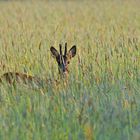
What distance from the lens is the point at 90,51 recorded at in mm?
7566

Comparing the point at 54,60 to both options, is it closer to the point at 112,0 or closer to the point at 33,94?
the point at 33,94

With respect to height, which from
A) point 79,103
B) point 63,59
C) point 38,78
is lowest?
point 79,103

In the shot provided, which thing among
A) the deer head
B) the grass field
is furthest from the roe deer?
the grass field

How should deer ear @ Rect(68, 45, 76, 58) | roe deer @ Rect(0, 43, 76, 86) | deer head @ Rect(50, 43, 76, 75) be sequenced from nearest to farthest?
roe deer @ Rect(0, 43, 76, 86), deer head @ Rect(50, 43, 76, 75), deer ear @ Rect(68, 45, 76, 58)

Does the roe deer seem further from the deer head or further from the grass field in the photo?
the grass field

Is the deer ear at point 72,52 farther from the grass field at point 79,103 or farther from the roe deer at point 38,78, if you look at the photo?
the grass field at point 79,103

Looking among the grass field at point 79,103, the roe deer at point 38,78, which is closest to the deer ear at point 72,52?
the roe deer at point 38,78

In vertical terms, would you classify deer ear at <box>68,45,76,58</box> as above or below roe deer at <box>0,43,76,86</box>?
above

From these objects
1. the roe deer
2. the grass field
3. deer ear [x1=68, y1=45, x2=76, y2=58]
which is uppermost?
deer ear [x1=68, y1=45, x2=76, y2=58]

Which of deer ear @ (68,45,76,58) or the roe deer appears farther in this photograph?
deer ear @ (68,45,76,58)

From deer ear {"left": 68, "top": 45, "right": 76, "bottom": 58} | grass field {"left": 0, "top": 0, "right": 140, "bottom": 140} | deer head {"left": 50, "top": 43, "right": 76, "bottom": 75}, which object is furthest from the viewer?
deer ear {"left": 68, "top": 45, "right": 76, "bottom": 58}

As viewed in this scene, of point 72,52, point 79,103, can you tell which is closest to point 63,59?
point 72,52

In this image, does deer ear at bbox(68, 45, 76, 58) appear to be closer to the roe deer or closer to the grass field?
the roe deer

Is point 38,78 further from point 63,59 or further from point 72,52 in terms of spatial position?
point 72,52
